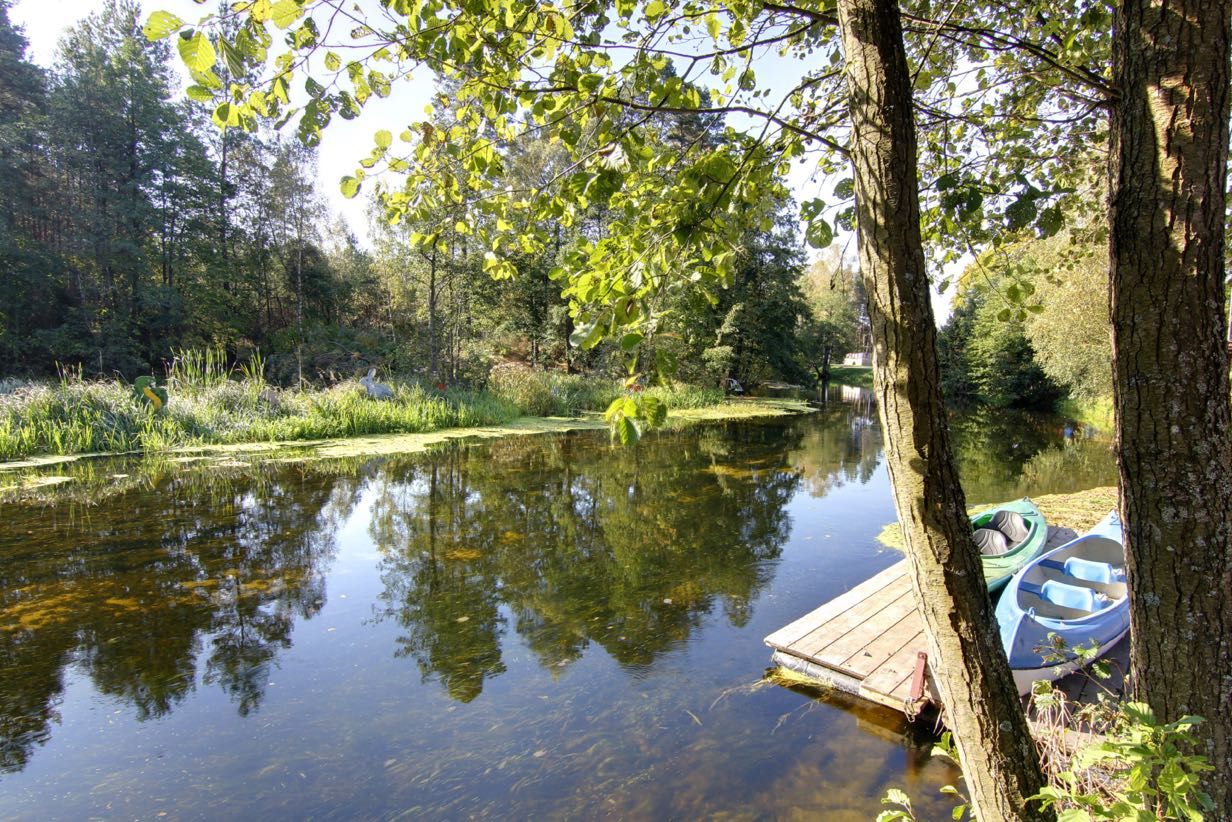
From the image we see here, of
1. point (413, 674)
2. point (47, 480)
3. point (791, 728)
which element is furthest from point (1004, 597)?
point (47, 480)

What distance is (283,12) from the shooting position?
1290 millimetres

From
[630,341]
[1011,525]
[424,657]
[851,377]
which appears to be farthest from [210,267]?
[851,377]

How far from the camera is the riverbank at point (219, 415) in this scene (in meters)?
10.5

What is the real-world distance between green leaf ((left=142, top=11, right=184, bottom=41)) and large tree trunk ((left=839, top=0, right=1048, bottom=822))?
1.36m

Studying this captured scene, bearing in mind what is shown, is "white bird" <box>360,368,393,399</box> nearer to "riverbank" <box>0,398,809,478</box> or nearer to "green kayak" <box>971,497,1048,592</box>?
"riverbank" <box>0,398,809,478</box>

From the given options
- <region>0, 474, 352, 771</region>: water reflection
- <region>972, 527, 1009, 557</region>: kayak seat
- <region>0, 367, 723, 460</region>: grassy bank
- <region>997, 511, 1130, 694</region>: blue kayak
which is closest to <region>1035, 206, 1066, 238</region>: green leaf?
<region>997, 511, 1130, 694</region>: blue kayak

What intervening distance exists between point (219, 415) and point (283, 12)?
1325cm

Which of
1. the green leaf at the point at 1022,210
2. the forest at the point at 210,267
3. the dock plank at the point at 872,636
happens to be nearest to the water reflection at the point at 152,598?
the dock plank at the point at 872,636

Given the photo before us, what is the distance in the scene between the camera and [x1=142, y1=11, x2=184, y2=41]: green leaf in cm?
116

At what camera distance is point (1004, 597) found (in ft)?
14.0

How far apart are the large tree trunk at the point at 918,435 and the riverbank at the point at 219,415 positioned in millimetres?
8547

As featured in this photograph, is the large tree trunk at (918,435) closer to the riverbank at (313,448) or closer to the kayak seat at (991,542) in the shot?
the kayak seat at (991,542)

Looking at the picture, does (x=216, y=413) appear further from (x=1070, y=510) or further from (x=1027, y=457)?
(x=1027, y=457)

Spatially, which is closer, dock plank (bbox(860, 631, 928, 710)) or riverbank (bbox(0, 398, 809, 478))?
dock plank (bbox(860, 631, 928, 710))
